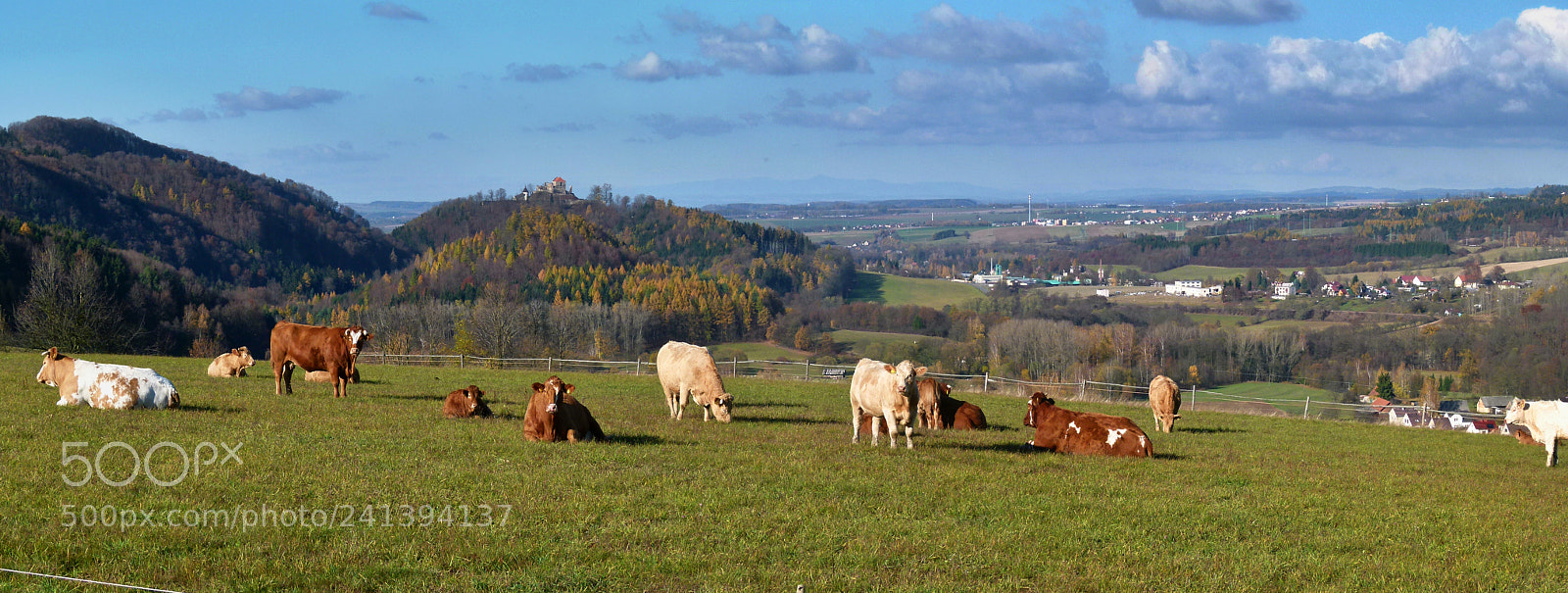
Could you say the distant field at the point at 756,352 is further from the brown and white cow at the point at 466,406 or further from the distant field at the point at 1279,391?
the brown and white cow at the point at 466,406

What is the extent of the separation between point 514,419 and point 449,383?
36.5 feet

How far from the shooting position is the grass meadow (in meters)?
7.30

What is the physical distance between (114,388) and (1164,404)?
783 inches

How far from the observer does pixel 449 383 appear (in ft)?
88.4

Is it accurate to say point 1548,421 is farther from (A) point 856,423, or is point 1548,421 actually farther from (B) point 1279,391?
(B) point 1279,391

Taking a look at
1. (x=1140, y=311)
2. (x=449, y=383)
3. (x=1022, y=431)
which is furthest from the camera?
(x=1140, y=311)

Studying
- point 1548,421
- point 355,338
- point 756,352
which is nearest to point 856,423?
point 355,338

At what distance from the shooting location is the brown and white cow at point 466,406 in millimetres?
16891

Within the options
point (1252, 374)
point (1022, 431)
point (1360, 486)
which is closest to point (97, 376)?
point (1022, 431)

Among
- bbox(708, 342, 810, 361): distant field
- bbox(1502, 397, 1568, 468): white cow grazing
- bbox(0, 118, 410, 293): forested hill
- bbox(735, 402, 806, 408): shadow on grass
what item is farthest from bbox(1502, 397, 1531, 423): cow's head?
bbox(0, 118, 410, 293): forested hill

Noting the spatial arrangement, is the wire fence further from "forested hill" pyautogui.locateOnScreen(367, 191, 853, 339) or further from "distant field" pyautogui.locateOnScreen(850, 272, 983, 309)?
"distant field" pyautogui.locateOnScreen(850, 272, 983, 309)

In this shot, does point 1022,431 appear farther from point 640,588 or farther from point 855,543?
point 640,588

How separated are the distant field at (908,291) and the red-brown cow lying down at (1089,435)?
14179 centimetres

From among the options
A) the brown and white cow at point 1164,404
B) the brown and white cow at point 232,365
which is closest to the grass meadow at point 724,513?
the brown and white cow at point 1164,404
